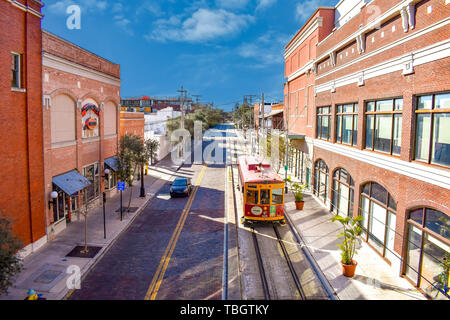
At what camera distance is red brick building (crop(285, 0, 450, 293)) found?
1101 centimetres

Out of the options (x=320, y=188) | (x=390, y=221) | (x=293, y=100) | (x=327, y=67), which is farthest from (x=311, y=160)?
(x=390, y=221)

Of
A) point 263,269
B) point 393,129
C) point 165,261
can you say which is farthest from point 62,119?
point 393,129

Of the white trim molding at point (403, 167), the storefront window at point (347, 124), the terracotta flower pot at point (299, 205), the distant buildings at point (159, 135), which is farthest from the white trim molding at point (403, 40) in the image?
the distant buildings at point (159, 135)

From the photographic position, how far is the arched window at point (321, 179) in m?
24.1

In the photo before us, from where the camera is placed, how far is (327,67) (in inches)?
936

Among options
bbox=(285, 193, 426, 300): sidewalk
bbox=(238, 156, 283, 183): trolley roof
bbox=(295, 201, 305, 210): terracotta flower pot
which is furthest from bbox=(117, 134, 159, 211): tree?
bbox=(285, 193, 426, 300): sidewalk

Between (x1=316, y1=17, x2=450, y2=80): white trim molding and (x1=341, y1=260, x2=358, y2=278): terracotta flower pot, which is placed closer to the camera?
(x1=316, y1=17, x2=450, y2=80): white trim molding

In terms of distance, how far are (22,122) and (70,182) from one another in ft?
16.6

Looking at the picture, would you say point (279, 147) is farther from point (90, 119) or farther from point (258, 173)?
point (90, 119)

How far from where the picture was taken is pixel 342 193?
20.5 m

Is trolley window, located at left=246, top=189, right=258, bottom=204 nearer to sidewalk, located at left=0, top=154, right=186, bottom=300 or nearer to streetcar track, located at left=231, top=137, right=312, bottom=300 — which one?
streetcar track, located at left=231, top=137, right=312, bottom=300

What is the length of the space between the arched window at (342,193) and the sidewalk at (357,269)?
3.28 feet

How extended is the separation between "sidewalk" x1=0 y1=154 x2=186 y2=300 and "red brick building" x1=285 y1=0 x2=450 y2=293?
490 inches
